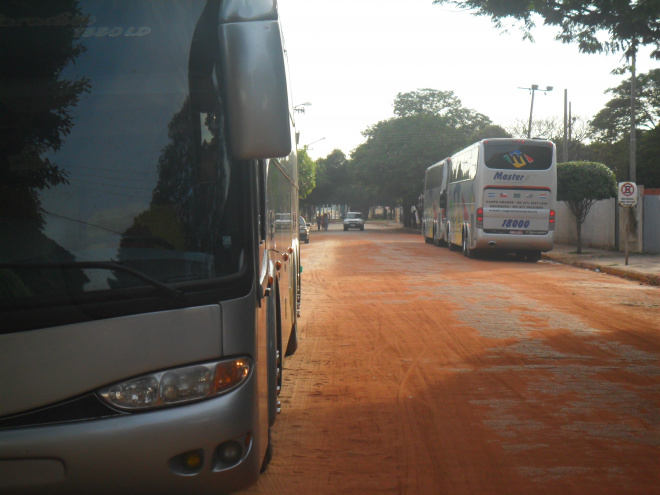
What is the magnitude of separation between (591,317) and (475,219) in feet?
45.5

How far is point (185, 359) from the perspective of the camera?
3.36m

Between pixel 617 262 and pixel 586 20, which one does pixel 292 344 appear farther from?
pixel 617 262

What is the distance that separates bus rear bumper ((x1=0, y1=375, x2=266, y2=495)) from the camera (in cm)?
316

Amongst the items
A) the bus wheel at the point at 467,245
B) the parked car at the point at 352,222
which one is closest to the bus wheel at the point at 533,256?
the bus wheel at the point at 467,245

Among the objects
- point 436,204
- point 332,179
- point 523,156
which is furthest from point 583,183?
point 332,179

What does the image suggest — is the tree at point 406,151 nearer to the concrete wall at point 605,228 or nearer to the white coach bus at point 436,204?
the white coach bus at point 436,204

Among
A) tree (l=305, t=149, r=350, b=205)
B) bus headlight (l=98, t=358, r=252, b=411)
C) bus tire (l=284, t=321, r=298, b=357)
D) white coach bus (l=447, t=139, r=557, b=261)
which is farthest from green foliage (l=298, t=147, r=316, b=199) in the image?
bus headlight (l=98, t=358, r=252, b=411)

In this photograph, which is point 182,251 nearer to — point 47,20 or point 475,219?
point 47,20

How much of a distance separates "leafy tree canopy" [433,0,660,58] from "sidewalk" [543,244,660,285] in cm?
658

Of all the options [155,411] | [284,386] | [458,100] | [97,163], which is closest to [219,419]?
[155,411]

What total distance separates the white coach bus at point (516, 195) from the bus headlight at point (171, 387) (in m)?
22.1

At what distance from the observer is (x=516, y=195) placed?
81.1ft

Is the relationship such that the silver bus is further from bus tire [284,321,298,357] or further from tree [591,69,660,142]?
tree [591,69,660,142]

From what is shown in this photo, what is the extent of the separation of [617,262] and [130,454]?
68.6ft
